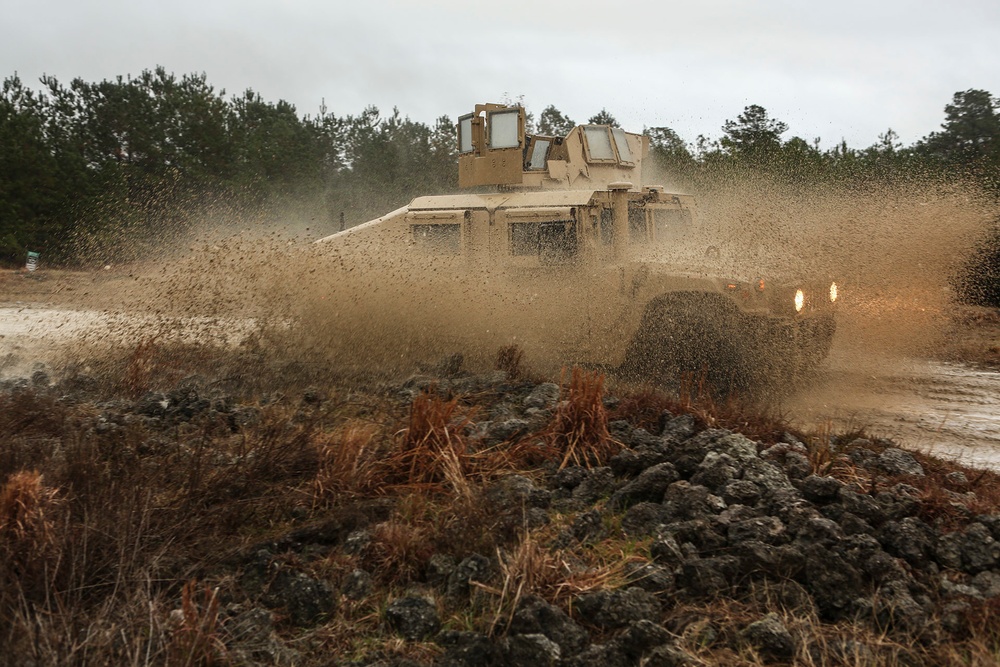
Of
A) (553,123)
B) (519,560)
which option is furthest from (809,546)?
(553,123)

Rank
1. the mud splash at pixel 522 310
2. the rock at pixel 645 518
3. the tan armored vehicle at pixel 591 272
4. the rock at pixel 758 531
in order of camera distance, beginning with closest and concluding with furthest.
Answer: the rock at pixel 758 531
the rock at pixel 645 518
the tan armored vehicle at pixel 591 272
the mud splash at pixel 522 310

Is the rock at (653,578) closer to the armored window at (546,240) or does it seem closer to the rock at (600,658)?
the rock at (600,658)

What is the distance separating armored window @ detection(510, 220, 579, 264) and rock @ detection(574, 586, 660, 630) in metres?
5.30

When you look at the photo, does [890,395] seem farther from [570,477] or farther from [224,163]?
[224,163]

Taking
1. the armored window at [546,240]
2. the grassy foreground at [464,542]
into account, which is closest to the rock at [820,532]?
the grassy foreground at [464,542]

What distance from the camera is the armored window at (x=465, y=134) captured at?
10.9 metres

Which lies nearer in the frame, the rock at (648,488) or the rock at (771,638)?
the rock at (771,638)

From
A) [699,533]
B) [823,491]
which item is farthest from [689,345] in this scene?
[699,533]

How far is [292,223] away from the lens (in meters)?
27.5

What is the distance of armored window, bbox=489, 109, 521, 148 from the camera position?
10.5m

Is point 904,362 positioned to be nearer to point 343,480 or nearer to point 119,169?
point 343,480

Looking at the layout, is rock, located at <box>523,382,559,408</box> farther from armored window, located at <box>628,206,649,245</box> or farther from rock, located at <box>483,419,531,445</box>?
armored window, located at <box>628,206,649,245</box>

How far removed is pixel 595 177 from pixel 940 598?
7.68 metres

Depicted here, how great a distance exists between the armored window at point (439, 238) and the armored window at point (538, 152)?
145 centimetres
